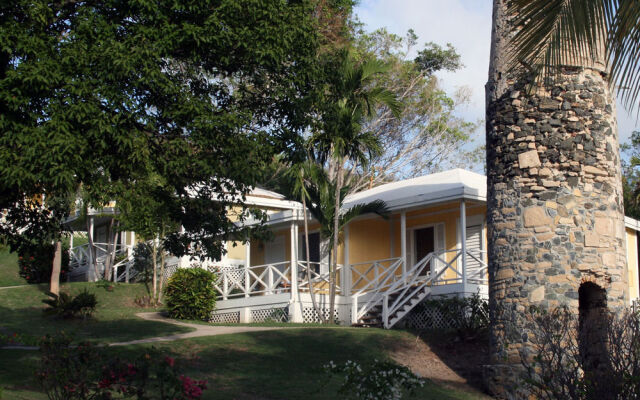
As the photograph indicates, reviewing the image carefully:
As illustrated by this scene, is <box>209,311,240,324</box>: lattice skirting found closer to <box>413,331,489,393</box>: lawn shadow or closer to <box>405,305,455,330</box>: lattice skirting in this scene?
<box>405,305,455,330</box>: lattice skirting

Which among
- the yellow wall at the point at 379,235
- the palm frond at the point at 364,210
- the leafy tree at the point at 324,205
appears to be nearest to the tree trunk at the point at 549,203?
the leafy tree at the point at 324,205

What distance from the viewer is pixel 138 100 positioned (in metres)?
9.03

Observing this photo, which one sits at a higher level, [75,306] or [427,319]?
[75,306]

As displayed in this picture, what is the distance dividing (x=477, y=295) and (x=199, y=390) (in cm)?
1016

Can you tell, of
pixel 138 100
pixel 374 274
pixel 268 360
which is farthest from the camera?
pixel 374 274

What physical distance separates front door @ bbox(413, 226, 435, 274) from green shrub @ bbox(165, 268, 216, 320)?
5860 millimetres

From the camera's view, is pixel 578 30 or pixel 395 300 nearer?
pixel 578 30

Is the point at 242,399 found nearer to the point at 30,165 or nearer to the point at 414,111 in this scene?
the point at 30,165

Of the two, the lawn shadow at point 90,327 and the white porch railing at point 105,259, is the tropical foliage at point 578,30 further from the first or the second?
the white porch railing at point 105,259

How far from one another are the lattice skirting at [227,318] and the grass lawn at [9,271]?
891cm

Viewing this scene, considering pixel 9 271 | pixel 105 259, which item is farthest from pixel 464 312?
pixel 9 271

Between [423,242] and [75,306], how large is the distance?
9336 millimetres

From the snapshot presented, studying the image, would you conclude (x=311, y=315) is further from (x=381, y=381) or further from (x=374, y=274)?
(x=381, y=381)

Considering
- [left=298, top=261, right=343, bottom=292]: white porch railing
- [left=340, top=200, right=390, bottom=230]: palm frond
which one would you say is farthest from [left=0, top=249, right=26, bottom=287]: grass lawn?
[left=340, top=200, right=390, bottom=230]: palm frond
